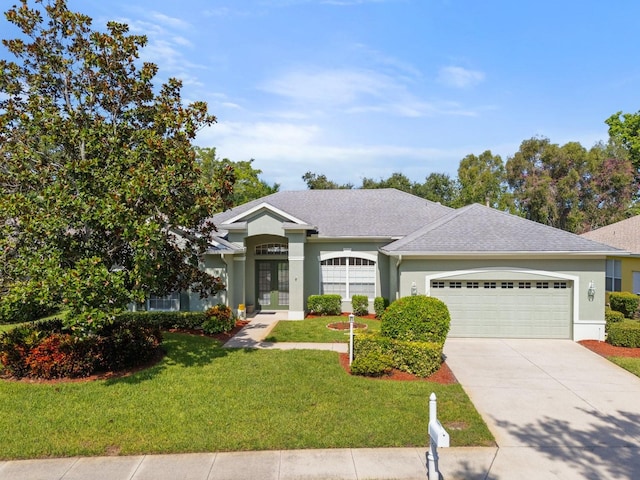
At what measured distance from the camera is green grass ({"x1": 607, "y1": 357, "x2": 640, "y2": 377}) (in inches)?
420

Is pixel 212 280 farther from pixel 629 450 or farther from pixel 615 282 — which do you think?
pixel 615 282

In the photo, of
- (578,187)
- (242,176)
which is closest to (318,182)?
(242,176)

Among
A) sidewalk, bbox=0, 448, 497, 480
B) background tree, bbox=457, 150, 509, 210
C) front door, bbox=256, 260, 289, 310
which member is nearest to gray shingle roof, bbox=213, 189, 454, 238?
front door, bbox=256, 260, 289, 310

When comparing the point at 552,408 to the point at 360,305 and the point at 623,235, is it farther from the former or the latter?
the point at 623,235

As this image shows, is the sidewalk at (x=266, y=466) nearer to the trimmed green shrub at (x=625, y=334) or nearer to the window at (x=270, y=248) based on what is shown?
the trimmed green shrub at (x=625, y=334)

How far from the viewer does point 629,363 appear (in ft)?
36.9

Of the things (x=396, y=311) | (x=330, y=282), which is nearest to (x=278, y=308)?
(x=330, y=282)

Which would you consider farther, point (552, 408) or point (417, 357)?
point (417, 357)

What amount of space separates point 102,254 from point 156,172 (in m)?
2.74

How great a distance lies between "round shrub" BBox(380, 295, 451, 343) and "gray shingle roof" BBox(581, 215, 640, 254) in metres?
14.3

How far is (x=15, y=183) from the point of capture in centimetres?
976

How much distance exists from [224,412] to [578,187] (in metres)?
42.4

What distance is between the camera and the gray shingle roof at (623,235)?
20.3 m

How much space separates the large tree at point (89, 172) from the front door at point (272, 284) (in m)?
9.10
